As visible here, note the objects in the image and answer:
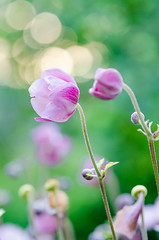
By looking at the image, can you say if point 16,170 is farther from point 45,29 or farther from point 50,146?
point 45,29

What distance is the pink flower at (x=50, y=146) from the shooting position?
0.80 meters

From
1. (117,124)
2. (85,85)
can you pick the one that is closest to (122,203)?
(117,124)

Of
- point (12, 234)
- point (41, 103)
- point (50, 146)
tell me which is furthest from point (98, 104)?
point (41, 103)

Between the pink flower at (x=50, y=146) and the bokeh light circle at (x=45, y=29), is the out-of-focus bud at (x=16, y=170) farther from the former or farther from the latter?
the bokeh light circle at (x=45, y=29)

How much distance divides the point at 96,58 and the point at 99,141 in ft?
5.74

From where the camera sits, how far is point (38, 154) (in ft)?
2.72

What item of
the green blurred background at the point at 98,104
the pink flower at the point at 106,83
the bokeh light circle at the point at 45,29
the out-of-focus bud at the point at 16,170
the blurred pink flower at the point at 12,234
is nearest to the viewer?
the pink flower at the point at 106,83

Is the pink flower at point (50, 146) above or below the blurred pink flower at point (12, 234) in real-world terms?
above

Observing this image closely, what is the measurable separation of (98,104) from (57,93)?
1327mm

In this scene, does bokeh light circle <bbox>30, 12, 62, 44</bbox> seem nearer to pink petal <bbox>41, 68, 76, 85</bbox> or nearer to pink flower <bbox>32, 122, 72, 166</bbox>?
pink flower <bbox>32, 122, 72, 166</bbox>

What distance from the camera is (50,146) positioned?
79 centimetres

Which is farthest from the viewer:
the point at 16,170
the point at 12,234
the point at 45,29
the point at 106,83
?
the point at 45,29

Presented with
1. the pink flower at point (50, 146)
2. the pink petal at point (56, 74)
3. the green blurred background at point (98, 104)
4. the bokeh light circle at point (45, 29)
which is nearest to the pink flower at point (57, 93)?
the pink petal at point (56, 74)

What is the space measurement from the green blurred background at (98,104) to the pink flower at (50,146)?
5.9 inches
